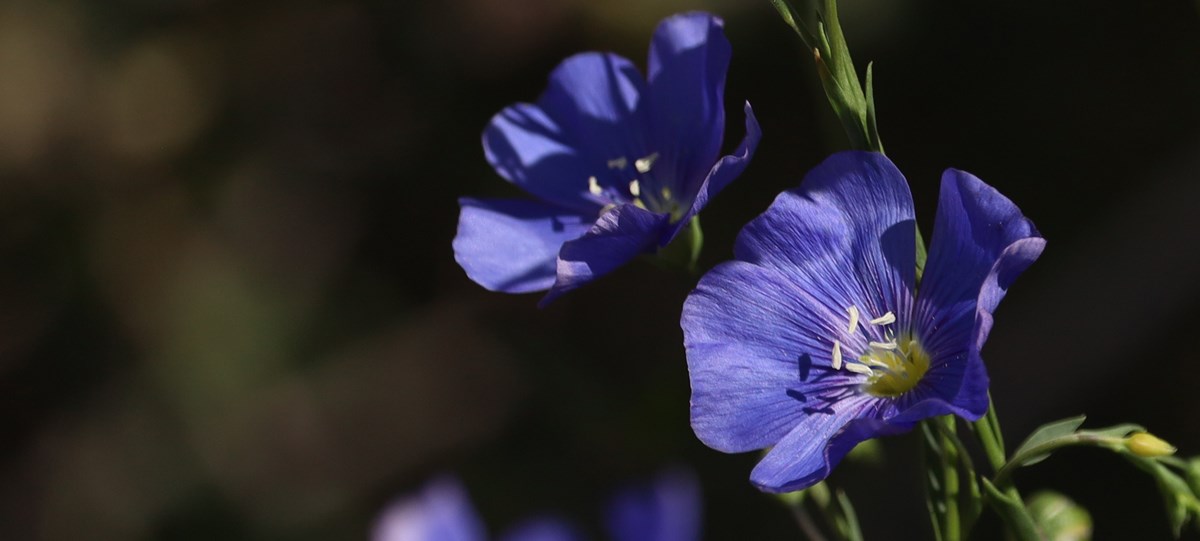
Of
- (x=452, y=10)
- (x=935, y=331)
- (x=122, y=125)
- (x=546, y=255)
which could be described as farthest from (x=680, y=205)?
(x=122, y=125)

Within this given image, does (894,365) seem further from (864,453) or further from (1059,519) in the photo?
(1059,519)

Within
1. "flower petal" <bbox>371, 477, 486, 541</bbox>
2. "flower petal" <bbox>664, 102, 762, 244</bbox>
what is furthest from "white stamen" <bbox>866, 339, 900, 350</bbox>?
"flower petal" <bbox>371, 477, 486, 541</bbox>

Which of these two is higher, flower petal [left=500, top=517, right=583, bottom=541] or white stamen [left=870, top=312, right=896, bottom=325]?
white stamen [left=870, top=312, right=896, bottom=325]

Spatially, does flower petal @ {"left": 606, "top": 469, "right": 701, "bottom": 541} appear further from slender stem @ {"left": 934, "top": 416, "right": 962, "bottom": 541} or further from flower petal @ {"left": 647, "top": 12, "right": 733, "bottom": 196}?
slender stem @ {"left": 934, "top": 416, "right": 962, "bottom": 541}

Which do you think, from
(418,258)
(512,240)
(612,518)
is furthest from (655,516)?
(418,258)

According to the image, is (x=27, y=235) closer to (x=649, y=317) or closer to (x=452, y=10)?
(x=452, y=10)

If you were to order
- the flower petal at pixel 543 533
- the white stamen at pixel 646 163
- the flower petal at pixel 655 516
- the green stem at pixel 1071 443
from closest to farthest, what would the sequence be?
the green stem at pixel 1071 443
the white stamen at pixel 646 163
the flower petal at pixel 655 516
the flower petal at pixel 543 533

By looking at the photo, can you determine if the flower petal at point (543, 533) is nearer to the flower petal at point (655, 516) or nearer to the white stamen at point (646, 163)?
the flower petal at point (655, 516)

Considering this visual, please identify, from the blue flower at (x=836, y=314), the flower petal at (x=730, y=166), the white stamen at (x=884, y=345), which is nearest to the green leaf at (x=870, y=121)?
the blue flower at (x=836, y=314)
